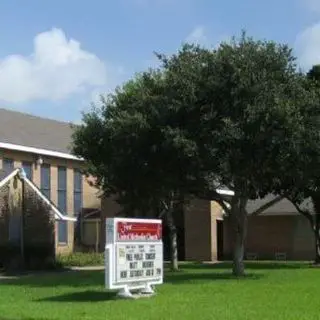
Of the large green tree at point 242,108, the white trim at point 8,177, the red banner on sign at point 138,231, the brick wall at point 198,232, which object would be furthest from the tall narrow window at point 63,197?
the red banner on sign at point 138,231

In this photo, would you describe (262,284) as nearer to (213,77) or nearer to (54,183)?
(213,77)

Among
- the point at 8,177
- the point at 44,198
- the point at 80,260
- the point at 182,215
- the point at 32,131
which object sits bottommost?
the point at 80,260

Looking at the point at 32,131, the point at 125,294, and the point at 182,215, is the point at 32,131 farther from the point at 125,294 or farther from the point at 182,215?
the point at 125,294

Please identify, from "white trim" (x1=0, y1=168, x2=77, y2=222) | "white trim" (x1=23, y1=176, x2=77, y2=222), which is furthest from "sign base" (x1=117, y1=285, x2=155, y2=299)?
"white trim" (x1=23, y1=176, x2=77, y2=222)

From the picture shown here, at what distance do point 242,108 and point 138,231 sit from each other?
21.1 ft

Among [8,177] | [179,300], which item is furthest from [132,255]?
[8,177]

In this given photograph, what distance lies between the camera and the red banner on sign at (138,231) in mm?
18700

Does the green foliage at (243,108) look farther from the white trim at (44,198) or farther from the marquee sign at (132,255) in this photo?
the white trim at (44,198)

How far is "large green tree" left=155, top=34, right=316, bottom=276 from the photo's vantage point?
76.9ft

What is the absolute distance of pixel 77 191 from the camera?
49125mm

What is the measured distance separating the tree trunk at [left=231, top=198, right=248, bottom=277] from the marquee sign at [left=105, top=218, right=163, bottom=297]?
7.29 meters

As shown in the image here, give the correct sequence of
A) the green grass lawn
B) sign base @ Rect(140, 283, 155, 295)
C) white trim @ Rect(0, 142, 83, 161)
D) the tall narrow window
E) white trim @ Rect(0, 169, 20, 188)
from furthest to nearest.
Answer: the tall narrow window < white trim @ Rect(0, 142, 83, 161) < white trim @ Rect(0, 169, 20, 188) < sign base @ Rect(140, 283, 155, 295) < the green grass lawn

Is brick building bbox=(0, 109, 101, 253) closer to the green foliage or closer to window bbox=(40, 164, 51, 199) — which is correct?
window bbox=(40, 164, 51, 199)

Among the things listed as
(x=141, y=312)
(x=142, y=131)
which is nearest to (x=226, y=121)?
(x=142, y=131)
